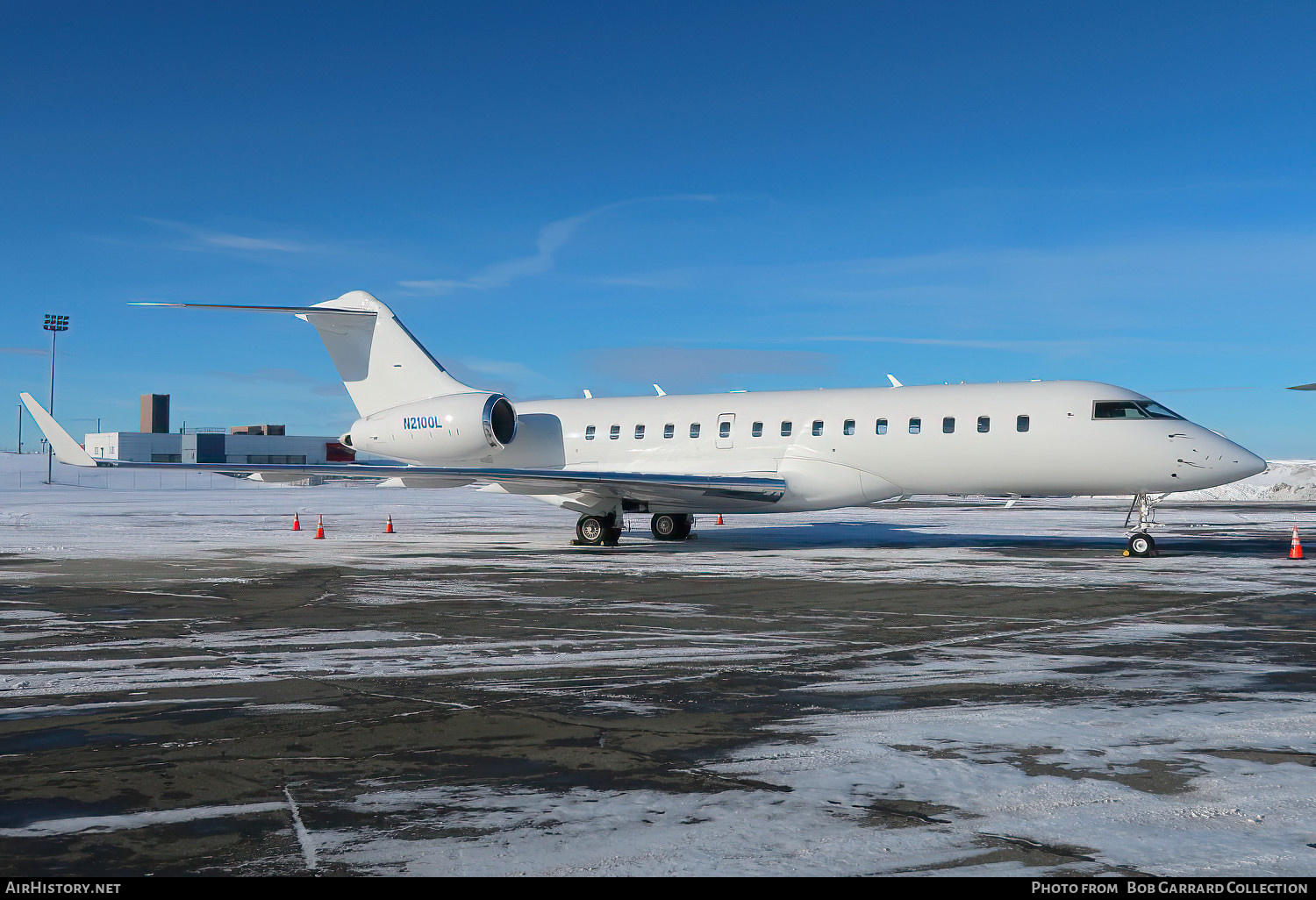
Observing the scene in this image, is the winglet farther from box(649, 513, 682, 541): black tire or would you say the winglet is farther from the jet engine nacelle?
box(649, 513, 682, 541): black tire

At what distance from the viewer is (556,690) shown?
6.89 m

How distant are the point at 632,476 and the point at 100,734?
14.5 meters

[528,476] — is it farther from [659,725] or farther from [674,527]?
[659,725]

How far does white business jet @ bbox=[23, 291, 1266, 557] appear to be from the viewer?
18734 millimetres

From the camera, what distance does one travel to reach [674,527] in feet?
76.1

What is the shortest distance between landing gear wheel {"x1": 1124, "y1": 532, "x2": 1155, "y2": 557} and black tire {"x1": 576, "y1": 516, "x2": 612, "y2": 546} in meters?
9.51

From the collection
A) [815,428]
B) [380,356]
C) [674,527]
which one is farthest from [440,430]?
[815,428]

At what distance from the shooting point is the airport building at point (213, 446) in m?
90.2

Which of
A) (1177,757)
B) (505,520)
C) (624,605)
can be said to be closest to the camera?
(1177,757)

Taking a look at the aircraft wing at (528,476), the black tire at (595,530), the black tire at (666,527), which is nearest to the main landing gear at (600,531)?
the black tire at (595,530)

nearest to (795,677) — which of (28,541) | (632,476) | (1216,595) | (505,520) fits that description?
(1216,595)

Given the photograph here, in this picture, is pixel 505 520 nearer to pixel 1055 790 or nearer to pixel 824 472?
pixel 824 472

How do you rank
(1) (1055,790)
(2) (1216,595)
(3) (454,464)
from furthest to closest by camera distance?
(3) (454,464) < (2) (1216,595) < (1) (1055,790)

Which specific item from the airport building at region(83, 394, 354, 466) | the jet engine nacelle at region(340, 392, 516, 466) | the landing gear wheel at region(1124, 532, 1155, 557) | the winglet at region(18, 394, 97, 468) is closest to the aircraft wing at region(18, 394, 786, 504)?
the winglet at region(18, 394, 97, 468)
